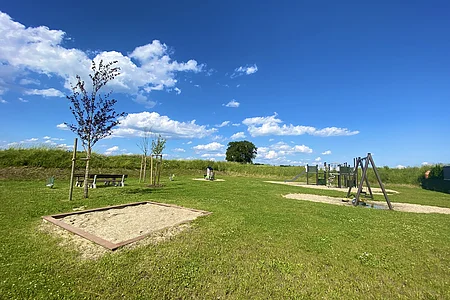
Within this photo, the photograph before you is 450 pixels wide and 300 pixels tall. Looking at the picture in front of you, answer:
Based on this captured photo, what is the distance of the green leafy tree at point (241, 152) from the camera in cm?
6419

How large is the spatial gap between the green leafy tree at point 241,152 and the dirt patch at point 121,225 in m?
57.0

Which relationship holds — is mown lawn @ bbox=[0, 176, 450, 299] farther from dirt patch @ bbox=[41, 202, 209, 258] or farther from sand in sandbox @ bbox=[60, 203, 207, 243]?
sand in sandbox @ bbox=[60, 203, 207, 243]

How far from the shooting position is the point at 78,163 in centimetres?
2117

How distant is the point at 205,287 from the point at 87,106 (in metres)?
8.93

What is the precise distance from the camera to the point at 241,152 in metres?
64.4

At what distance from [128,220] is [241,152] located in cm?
5899

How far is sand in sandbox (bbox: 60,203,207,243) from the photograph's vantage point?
4.80 meters

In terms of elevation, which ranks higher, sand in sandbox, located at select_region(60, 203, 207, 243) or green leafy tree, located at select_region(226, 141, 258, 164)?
green leafy tree, located at select_region(226, 141, 258, 164)

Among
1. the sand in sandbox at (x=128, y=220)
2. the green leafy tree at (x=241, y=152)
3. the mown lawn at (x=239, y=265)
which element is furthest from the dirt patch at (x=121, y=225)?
the green leafy tree at (x=241, y=152)

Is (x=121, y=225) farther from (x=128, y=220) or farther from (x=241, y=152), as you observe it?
(x=241, y=152)

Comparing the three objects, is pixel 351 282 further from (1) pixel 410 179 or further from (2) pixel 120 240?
(1) pixel 410 179

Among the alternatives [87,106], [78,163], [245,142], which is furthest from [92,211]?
[245,142]

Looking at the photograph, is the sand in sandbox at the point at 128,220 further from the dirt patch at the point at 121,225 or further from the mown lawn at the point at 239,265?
the mown lawn at the point at 239,265

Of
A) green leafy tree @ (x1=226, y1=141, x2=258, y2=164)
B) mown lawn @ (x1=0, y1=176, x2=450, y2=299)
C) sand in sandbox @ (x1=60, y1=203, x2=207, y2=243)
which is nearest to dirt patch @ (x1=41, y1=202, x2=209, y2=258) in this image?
sand in sandbox @ (x1=60, y1=203, x2=207, y2=243)
